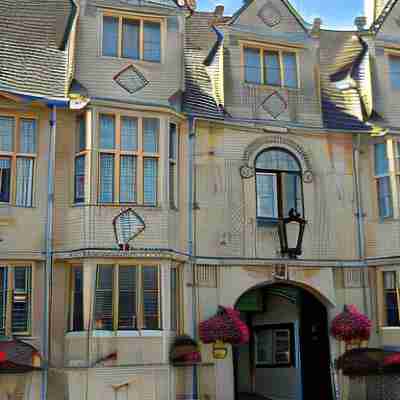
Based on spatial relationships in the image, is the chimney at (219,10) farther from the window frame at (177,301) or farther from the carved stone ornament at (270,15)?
the window frame at (177,301)

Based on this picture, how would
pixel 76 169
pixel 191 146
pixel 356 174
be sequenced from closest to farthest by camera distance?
pixel 76 169, pixel 191 146, pixel 356 174

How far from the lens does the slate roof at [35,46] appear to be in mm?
19586

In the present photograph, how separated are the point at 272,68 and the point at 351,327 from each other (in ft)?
25.2

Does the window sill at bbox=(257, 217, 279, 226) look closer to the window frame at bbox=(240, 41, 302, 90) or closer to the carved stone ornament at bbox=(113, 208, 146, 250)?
the carved stone ornament at bbox=(113, 208, 146, 250)

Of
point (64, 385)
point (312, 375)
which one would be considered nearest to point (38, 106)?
point (64, 385)

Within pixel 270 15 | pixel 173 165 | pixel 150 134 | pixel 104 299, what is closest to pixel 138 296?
pixel 104 299

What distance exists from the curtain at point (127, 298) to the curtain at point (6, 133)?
165 inches

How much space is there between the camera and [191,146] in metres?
20.7

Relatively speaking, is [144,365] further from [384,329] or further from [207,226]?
[384,329]

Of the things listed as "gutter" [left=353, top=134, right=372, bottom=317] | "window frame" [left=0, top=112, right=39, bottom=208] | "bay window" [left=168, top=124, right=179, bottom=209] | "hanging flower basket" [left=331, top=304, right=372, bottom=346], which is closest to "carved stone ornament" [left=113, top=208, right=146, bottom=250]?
"bay window" [left=168, top=124, right=179, bottom=209]

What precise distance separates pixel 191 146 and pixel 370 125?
5.36 metres

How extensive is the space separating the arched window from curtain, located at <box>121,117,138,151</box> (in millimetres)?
3750

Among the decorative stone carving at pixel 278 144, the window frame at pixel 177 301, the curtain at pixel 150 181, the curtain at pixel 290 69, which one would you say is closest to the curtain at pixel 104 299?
the window frame at pixel 177 301

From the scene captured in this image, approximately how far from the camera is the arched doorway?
867 inches
